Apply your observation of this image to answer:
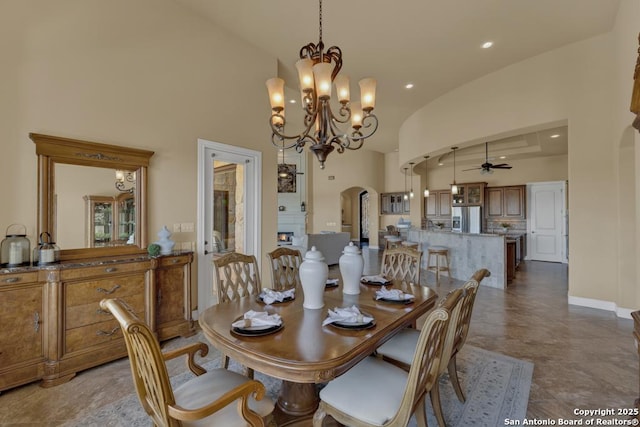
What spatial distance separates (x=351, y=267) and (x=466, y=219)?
8.38 metres

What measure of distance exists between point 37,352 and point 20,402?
1.12 ft

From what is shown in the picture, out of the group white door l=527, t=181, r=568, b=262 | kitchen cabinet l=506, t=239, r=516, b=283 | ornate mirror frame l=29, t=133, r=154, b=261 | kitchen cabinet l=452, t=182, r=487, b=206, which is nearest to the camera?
ornate mirror frame l=29, t=133, r=154, b=261

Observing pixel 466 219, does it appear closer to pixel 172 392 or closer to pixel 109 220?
pixel 109 220

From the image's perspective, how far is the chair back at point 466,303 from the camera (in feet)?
5.62

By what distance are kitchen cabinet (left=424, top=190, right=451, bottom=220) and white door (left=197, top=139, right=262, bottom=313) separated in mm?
7698

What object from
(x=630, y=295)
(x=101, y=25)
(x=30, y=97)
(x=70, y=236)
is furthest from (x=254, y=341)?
(x=630, y=295)

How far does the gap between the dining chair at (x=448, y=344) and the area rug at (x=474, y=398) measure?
128 millimetres

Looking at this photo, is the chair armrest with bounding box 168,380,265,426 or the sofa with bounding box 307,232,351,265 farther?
the sofa with bounding box 307,232,351,265

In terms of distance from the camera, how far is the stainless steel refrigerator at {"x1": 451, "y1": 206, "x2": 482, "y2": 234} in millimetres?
9172

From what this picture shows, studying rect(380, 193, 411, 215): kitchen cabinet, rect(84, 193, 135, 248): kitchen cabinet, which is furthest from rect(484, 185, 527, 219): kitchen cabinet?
rect(84, 193, 135, 248): kitchen cabinet

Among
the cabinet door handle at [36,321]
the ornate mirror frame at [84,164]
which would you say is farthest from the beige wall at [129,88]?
the cabinet door handle at [36,321]

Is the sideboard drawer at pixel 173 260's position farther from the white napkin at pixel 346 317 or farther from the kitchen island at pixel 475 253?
the kitchen island at pixel 475 253

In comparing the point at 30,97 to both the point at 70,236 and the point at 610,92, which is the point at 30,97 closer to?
the point at 70,236

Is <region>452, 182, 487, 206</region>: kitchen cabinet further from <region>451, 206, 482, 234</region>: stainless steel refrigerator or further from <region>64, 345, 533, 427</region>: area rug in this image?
<region>64, 345, 533, 427</region>: area rug
